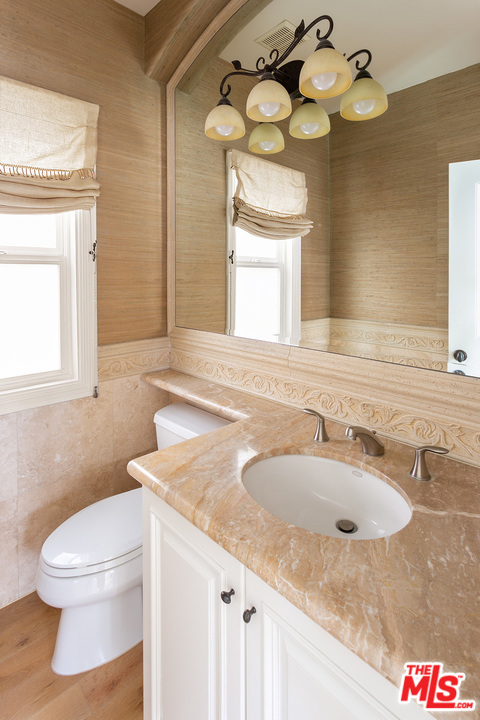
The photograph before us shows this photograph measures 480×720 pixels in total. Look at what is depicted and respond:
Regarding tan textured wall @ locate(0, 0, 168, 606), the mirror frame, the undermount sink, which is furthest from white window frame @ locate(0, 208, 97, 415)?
the undermount sink

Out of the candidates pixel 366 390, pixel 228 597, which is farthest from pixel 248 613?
pixel 366 390

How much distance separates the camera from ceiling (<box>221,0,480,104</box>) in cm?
95

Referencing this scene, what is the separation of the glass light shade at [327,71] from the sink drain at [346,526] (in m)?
1.21

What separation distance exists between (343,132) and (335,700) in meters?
1.35

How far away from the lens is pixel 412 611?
547 millimetres

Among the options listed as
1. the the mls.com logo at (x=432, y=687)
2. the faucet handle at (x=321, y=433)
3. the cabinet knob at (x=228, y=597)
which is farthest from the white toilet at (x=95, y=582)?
the the mls.com logo at (x=432, y=687)

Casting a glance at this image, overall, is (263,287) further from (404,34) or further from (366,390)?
(404,34)

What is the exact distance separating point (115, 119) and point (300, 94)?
0.90m

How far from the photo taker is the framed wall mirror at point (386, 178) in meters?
0.97

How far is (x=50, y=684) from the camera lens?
1297 millimetres

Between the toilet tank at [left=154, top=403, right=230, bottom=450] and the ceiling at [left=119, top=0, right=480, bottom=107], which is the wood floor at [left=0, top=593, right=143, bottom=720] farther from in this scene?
the ceiling at [left=119, top=0, right=480, bottom=107]

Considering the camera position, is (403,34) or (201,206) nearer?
(403,34)

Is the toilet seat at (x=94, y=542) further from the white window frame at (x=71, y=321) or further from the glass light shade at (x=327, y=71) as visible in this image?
the glass light shade at (x=327, y=71)

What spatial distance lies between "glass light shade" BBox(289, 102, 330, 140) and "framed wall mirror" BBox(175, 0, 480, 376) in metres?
0.02
